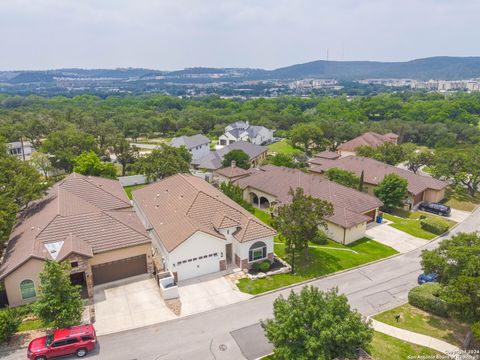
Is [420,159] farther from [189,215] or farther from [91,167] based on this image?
[91,167]

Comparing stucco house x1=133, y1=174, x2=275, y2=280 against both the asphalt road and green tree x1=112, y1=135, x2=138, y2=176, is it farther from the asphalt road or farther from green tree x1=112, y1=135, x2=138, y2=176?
green tree x1=112, y1=135, x2=138, y2=176

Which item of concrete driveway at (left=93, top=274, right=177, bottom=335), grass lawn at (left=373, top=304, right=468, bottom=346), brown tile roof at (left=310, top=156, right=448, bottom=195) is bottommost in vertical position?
grass lawn at (left=373, top=304, right=468, bottom=346)

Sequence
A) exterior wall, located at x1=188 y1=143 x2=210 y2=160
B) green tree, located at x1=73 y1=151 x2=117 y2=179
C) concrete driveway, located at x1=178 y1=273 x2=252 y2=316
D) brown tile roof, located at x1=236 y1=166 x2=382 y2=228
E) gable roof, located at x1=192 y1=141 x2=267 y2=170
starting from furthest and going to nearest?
exterior wall, located at x1=188 y1=143 x2=210 y2=160 → gable roof, located at x1=192 y1=141 x2=267 y2=170 → green tree, located at x1=73 y1=151 x2=117 y2=179 → brown tile roof, located at x1=236 y1=166 x2=382 y2=228 → concrete driveway, located at x1=178 y1=273 x2=252 y2=316

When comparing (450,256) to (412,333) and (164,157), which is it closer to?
(412,333)

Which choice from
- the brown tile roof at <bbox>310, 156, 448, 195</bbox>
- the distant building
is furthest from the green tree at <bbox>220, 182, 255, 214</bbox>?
the distant building

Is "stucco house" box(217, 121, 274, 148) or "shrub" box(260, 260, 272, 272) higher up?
"stucco house" box(217, 121, 274, 148)

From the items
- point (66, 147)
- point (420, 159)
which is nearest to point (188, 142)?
point (66, 147)
